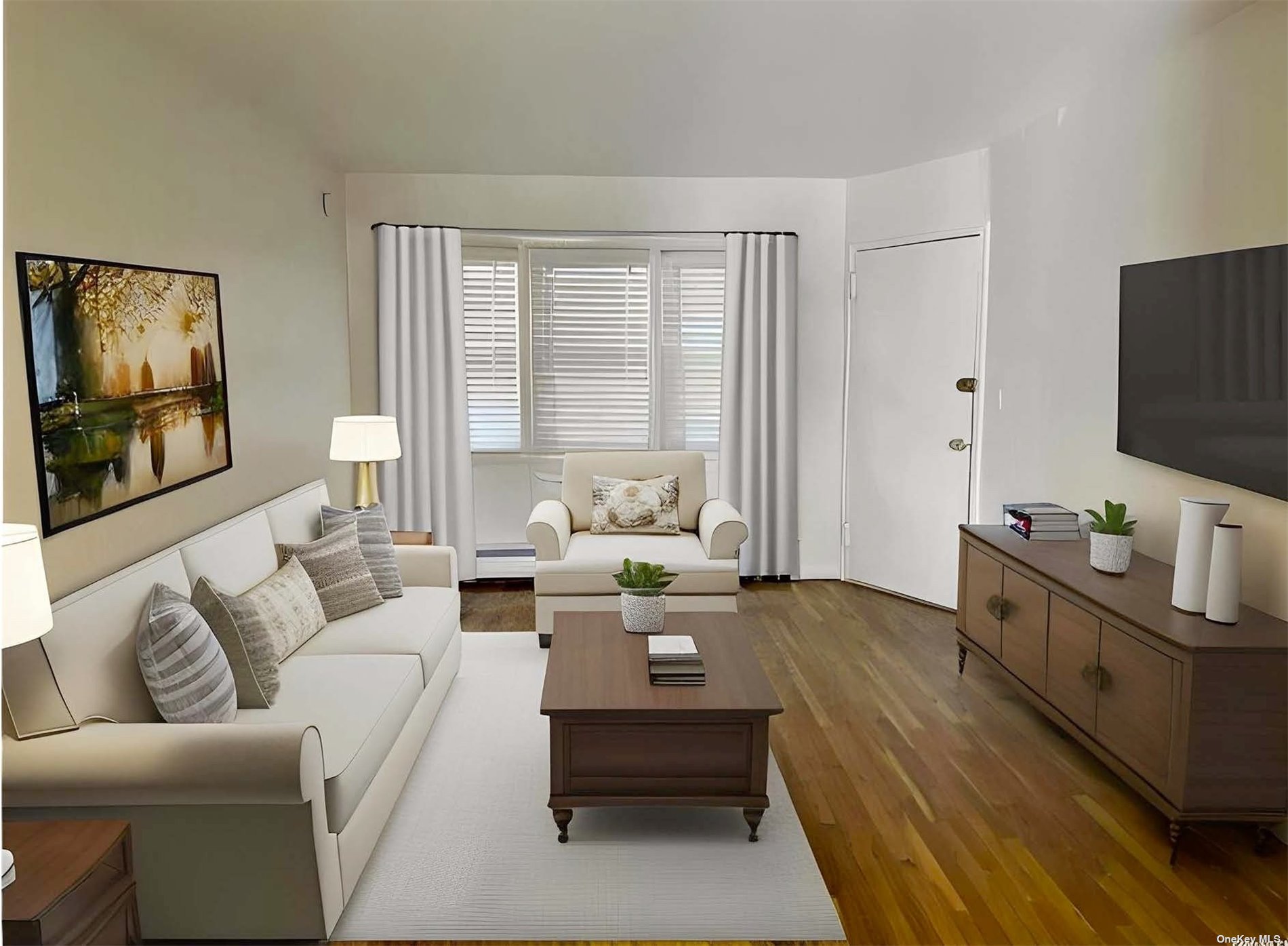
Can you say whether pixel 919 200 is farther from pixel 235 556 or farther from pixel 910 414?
pixel 235 556

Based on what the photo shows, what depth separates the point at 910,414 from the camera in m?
5.49

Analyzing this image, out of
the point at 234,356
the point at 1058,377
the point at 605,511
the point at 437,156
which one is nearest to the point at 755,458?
the point at 605,511

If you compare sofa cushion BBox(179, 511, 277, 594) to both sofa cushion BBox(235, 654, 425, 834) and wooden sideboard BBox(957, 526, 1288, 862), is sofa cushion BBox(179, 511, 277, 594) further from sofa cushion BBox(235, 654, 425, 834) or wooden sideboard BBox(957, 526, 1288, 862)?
wooden sideboard BBox(957, 526, 1288, 862)

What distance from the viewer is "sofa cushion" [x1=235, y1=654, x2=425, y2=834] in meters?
2.51

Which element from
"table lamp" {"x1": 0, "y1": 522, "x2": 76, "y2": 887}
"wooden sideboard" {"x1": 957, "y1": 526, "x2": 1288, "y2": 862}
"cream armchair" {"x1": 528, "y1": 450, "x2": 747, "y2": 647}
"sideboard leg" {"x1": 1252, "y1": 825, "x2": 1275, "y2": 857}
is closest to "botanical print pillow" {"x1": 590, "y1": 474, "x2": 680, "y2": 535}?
"cream armchair" {"x1": 528, "y1": 450, "x2": 747, "y2": 647}

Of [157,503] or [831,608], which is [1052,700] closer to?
[831,608]

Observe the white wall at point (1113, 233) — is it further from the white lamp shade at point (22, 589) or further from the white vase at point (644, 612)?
the white lamp shade at point (22, 589)

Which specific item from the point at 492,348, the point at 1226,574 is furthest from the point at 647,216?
the point at 1226,574

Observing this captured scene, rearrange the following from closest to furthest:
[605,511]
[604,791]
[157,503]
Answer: [604,791] < [157,503] < [605,511]

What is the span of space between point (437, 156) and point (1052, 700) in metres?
4.03

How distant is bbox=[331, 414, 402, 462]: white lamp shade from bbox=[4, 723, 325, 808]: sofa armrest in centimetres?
249

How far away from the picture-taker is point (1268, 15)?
9.64 ft

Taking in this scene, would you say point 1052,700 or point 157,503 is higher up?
point 157,503

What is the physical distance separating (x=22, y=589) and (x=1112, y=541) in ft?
10.7
